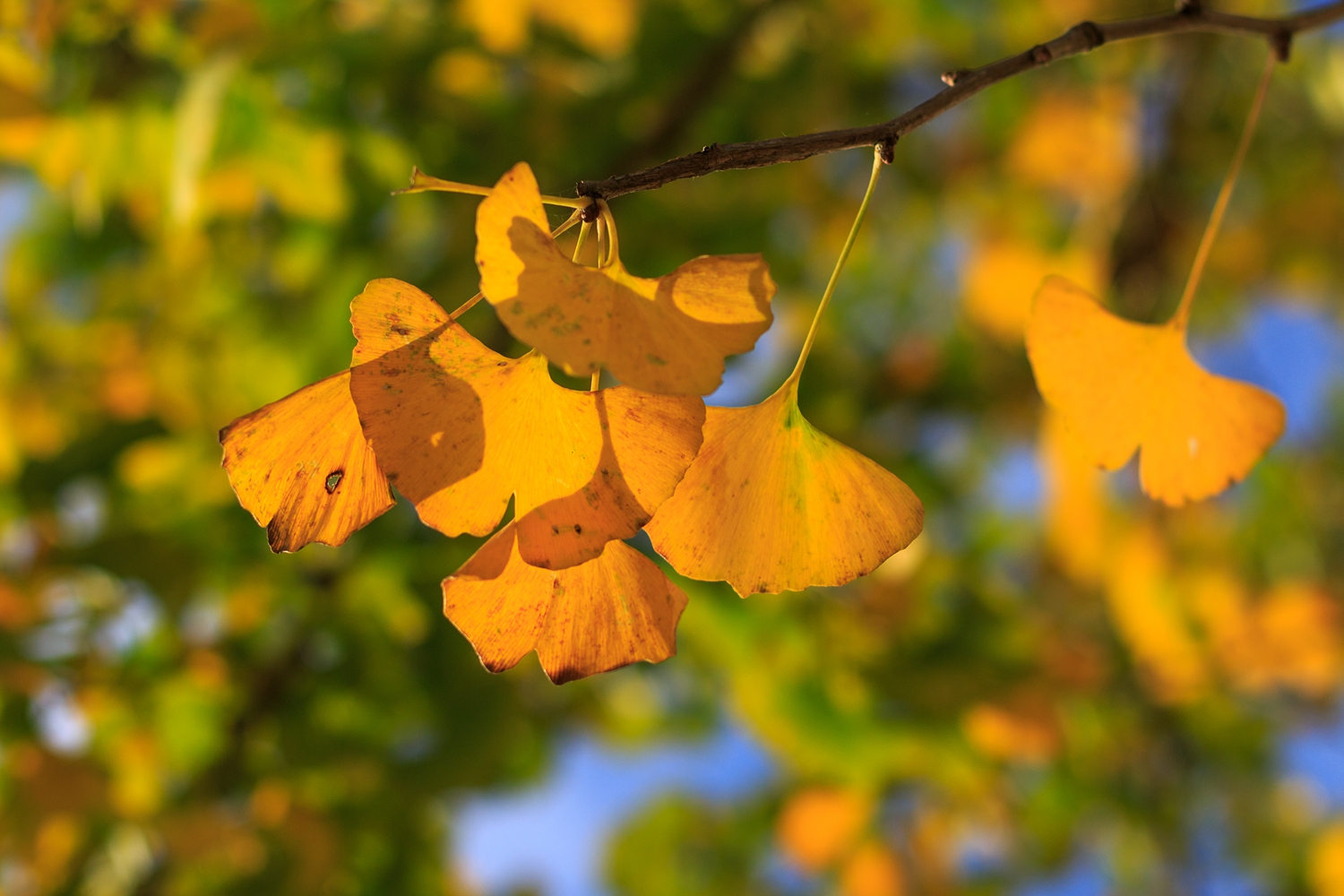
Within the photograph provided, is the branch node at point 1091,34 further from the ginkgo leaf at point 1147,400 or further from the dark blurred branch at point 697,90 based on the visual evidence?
the dark blurred branch at point 697,90

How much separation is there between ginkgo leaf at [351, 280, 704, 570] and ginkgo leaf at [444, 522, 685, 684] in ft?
0.07

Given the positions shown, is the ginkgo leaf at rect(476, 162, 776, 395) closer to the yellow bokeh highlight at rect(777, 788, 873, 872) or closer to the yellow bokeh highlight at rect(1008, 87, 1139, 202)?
the yellow bokeh highlight at rect(777, 788, 873, 872)

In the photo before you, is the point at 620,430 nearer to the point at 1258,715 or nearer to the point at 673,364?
the point at 673,364

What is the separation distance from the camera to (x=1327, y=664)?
1.73m

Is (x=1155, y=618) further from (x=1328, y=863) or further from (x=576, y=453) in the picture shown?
(x=576, y=453)

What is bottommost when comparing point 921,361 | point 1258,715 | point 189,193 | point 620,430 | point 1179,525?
point 1258,715

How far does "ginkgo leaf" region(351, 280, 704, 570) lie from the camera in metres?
0.28

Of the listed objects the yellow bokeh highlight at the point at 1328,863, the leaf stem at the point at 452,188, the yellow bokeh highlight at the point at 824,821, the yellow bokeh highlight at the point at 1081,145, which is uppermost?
the leaf stem at the point at 452,188

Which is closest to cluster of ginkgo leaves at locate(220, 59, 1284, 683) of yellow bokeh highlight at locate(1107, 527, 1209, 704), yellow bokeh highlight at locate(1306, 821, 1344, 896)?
yellow bokeh highlight at locate(1107, 527, 1209, 704)

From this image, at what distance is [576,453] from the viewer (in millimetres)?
292

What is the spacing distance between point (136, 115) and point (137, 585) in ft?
1.45

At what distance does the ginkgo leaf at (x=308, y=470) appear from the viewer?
1.00 feet

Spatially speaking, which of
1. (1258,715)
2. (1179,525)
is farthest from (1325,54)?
(1258,715)

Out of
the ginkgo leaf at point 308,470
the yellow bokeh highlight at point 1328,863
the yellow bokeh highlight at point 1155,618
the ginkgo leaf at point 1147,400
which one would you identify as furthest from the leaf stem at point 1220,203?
the yellow bokeh highlight at point 1328,863
